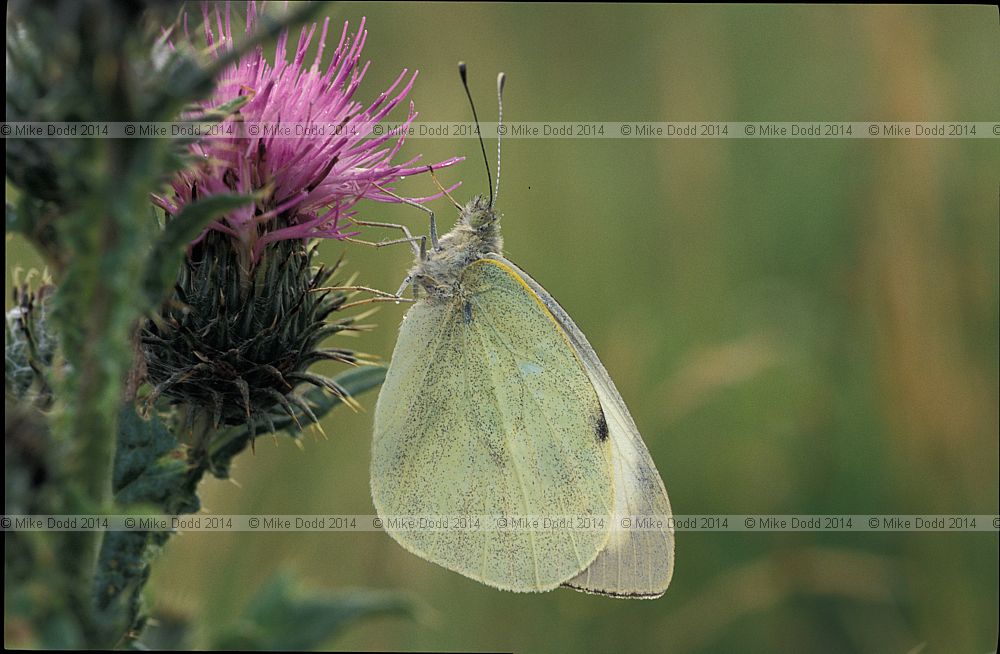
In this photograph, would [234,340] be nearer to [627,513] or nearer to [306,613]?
[306,613]

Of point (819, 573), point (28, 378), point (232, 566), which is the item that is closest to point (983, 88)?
point (819, 573)

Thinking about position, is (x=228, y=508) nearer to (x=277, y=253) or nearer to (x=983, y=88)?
(x=277, y=253)

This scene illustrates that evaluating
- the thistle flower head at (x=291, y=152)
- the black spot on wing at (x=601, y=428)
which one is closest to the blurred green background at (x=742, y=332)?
the black spot on wing at (x=601, y=428)

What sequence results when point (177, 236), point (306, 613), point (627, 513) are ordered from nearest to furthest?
point (177, 236)
point (306, 613)
point (627, 513)

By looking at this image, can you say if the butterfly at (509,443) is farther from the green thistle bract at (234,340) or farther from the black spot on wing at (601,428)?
the green thistle bract at (234,340)

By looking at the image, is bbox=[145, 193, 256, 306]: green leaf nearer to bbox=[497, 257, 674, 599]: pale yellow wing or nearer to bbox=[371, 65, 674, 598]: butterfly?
bbox=[371, 65, 674, 598]: butterfly

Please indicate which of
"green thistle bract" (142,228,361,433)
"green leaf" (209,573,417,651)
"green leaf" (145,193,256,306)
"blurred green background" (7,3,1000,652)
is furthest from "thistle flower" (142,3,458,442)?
"green leaf" (145,193,256,306)

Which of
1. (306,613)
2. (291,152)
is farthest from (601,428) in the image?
(291,152)
